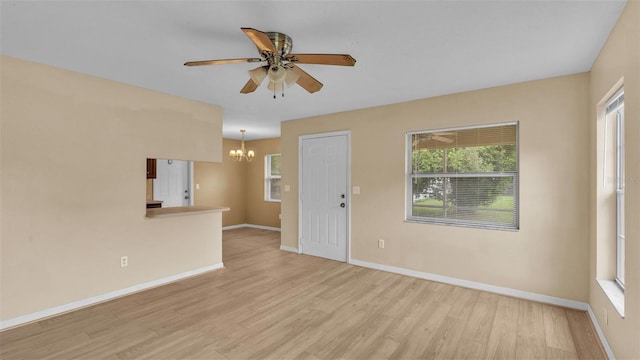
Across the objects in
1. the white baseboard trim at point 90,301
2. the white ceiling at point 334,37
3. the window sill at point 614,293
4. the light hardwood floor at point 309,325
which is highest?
the white ceiling at point 334,37

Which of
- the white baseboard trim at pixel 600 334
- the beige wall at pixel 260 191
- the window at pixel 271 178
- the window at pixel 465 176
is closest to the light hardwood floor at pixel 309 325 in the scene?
the white baseboard trim at pixel 600 334

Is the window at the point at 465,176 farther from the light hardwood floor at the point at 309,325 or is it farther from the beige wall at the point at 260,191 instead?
the beige wall at the point at 260,191

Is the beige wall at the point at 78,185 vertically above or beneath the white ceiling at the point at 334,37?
beneath

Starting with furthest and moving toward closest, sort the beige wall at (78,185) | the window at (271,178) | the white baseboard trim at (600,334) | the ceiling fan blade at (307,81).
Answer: the window at (271,178)
the beige wall at (78,185)
the ceiling fan blade at (307,81)
the white baseboard trim at (600,334)

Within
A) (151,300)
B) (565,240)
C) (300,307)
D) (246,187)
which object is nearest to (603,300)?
(565,240)

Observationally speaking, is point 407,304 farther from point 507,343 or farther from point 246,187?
point 246,187

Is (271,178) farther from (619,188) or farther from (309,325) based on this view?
(619,188)

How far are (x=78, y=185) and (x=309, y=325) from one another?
2689 millimetres

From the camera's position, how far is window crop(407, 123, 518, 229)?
338 cm

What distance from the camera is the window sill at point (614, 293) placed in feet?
6.64

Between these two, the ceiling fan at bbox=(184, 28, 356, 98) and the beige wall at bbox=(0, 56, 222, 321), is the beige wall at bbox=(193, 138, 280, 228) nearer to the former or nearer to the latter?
the beige wall at bbox=(0, 56, 222, 321)

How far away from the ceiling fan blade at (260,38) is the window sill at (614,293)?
289 centimetres

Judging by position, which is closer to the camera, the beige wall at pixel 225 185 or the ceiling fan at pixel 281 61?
the ceiling fan at pixel 281 61

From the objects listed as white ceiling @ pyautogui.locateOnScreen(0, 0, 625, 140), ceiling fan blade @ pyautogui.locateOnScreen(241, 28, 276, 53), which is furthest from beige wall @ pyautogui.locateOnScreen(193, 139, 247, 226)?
ceiling fan blade @ pyautogui.locateOnScreen(241, 28, 276, 53)
